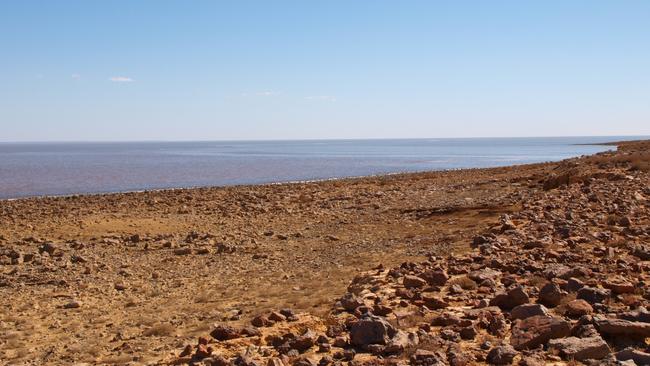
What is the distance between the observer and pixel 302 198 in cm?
2800

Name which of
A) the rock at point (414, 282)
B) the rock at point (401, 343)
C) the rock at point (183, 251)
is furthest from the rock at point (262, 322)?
the rock at point (183, 251)

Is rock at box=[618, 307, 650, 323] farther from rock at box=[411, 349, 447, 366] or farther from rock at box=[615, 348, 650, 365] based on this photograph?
rock at box=[411, 349, 447, 366]

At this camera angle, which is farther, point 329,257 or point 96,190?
point 96,190

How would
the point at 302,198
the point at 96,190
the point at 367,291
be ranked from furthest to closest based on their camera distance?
the point at 96,190, the point at 302,198, the point at 367,291

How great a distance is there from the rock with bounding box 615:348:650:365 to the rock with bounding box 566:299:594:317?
1329 millimetres

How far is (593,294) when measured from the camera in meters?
7.35

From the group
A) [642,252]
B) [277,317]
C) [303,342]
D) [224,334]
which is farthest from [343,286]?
[642,252]

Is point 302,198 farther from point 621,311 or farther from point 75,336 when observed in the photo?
point 621,311

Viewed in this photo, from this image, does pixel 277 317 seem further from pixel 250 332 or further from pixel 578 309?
pixel 578 309

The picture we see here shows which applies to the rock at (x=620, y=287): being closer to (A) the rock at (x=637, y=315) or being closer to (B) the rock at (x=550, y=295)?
(B) the rock at (x=550, y=295)

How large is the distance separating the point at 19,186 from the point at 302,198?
3008 centimetres

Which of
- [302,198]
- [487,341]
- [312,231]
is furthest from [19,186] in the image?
[487,341]

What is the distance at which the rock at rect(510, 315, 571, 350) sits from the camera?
606 cm

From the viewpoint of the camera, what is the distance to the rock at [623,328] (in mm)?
6016
